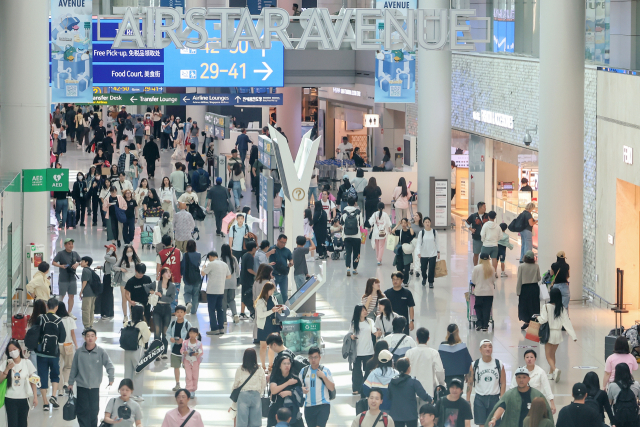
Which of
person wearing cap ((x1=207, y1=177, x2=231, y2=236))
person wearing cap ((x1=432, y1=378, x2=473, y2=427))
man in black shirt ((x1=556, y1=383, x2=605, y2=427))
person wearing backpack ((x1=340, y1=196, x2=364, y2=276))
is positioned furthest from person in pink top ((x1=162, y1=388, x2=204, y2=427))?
person wearing cap ((x1=207, y1=177, x2=231, y2=236))

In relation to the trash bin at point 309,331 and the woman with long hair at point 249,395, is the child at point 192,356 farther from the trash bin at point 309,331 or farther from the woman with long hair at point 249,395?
the trash bin at point 309,331

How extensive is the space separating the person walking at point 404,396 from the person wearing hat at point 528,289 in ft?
19.9

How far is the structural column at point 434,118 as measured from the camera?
1049 inches

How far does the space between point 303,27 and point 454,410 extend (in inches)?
376

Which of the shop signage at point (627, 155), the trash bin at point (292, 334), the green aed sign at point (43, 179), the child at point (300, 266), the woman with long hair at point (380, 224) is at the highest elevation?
the shop signage at point (627, 155)

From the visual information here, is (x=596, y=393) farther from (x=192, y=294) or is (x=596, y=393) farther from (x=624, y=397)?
(x=192, y=294)

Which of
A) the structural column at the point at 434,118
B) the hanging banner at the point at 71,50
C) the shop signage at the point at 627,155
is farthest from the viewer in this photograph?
the structural column at the point at 434,118

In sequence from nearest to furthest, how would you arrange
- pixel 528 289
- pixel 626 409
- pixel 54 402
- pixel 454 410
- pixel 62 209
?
pixel 454 410 < pixel 626 409 < pixel 54 402 < pixel 528 289 < pixel 62 209

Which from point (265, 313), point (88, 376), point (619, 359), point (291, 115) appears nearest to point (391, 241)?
point (265, 313)

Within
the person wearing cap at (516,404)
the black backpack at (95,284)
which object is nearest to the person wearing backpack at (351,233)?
the black backpack at (95,284)

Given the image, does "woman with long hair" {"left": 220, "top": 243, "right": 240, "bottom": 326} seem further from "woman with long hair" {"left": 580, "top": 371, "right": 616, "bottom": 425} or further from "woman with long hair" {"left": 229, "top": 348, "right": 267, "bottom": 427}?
"woman with long hair" {"left": 580, "top": 371, "right": 616, "bottom": 425}

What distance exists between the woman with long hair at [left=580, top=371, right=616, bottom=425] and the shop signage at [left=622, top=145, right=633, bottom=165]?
7.90 metres

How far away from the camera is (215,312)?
52.4 ft

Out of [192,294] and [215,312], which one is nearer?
[215,312]
